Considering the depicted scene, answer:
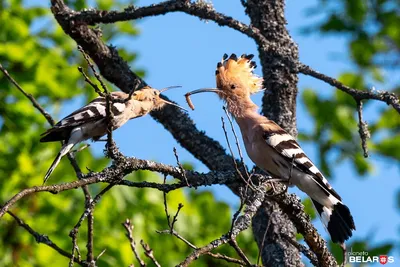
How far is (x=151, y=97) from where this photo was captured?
4.47 meters

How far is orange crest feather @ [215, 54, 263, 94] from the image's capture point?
4227mm

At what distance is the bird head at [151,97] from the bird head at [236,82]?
0.30 metres

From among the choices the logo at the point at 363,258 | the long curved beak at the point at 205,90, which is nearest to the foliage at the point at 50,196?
the logo at the point at 363,258

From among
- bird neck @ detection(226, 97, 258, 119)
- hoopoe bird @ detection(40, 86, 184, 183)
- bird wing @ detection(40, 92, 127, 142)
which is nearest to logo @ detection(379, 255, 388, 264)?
bird neck @ detection(226, 97, 258, 119)

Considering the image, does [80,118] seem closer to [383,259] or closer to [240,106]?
[240,106]

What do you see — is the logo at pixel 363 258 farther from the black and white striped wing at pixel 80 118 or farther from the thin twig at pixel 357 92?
the black and white striped wing at pixel 80 118

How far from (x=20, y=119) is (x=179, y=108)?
241 cm

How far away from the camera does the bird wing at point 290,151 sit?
12.3ft

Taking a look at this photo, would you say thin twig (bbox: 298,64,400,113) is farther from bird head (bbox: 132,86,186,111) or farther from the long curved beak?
bird head (bbox: 132,86,186,111)

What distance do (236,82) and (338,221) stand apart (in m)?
0.96

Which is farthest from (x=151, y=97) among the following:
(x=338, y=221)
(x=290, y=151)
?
(x=338, y=221)

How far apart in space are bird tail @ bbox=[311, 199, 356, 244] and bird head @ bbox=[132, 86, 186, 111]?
105 centimetres

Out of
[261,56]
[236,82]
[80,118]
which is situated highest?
[261,56]

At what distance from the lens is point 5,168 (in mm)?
6285
